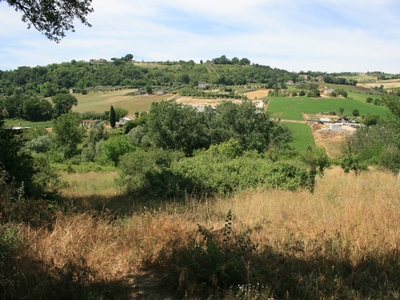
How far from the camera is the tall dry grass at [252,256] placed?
299 cm

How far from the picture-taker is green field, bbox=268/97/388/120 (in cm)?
7954

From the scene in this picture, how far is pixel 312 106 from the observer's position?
91750 mm

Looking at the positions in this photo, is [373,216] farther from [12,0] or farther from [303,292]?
[12,0]

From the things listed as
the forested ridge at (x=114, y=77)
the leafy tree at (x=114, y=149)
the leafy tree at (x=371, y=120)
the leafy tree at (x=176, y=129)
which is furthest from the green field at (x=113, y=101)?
the leafy tree at (x=371, y=120)

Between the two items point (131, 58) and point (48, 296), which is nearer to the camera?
point (48, 296)

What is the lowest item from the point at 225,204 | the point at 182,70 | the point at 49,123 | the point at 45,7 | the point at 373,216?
the point at 49,123

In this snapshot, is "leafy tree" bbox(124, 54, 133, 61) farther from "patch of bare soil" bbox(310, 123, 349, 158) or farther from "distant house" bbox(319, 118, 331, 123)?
"patch of bare soil" bbox(310, 123, 349, 158)

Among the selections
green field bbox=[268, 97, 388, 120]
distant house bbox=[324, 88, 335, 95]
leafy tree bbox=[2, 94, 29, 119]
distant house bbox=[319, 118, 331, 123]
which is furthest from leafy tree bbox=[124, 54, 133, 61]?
distant house bbox=[319, 118, 331, 123]

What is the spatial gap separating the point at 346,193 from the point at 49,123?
268 ft

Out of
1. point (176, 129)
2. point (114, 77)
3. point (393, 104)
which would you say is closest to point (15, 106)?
point (176, 129)

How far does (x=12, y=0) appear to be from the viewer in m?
7.10

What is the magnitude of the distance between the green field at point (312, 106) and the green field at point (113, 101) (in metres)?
37.5

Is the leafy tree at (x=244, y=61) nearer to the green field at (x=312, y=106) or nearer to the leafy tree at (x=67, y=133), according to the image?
the green field at (x=312, y=106)

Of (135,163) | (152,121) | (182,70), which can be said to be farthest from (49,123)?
(182,70)
